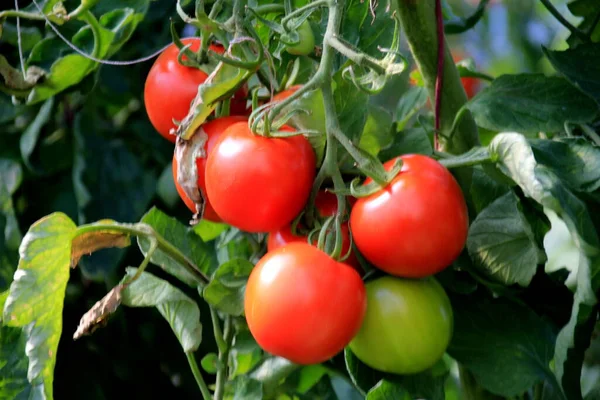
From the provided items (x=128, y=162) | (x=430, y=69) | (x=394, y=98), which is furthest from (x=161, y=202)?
(x=430, y=69)

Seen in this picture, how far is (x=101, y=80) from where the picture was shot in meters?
1.03

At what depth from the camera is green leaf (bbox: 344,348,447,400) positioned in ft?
1.80

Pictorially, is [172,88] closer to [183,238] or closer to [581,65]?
[183,238]

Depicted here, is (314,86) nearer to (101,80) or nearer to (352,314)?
(352,314)

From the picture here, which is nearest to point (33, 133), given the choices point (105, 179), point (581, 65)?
point (105, 179)

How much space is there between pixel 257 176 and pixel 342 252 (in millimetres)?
87

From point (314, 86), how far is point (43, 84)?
0.29 meters

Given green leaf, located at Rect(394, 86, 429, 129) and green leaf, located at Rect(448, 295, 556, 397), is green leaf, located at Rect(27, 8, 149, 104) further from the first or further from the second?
green leaf, located at Rect(448, 295, 556, 397)

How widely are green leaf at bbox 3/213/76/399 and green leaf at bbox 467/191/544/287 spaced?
29 centimetres

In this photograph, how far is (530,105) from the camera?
1.94 ft

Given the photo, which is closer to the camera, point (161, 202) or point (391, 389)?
point (391, 389)

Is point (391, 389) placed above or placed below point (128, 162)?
above

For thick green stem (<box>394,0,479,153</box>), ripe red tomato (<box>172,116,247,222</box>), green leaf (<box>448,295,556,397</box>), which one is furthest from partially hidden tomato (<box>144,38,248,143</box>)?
green leaf (<box>448,295,556,397</box>)

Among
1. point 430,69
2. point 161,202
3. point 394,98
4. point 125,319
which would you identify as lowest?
point 125,319
